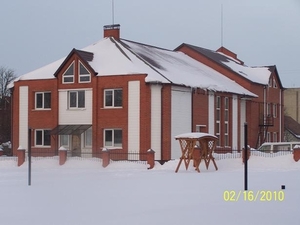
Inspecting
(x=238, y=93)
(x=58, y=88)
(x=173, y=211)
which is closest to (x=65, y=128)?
(x=58, y=88)

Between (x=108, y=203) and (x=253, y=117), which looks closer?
(x=108, y=203)

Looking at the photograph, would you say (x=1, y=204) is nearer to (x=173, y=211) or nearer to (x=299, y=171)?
(x=173, y=211)

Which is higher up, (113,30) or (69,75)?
(113,30)

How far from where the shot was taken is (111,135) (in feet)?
134

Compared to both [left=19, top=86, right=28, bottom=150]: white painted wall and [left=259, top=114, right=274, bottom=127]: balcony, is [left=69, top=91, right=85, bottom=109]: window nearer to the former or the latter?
[left=19, top=86, right=28, bottom=150]: white painted wall

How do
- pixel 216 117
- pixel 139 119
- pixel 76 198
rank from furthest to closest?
pixel 216 117
pixel 139 119
pixel 76 198

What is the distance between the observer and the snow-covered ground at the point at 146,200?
14.3m

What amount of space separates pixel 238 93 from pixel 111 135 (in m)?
12.7

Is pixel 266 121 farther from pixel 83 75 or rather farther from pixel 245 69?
pixel 83 75

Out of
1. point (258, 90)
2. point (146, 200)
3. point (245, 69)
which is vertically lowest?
point (146, 200)

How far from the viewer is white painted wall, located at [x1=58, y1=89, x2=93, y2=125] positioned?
4153 cm

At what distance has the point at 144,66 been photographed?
133 feet

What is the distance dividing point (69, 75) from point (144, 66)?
17.5 ft

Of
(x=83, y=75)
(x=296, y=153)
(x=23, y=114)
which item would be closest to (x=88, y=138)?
(x=83, y=75)
